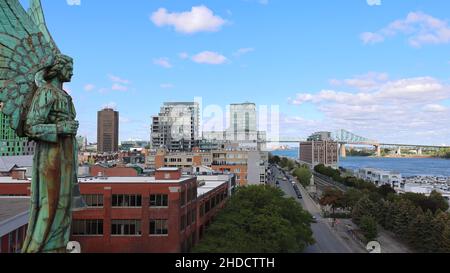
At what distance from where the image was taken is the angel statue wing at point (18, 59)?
10398 millimetres

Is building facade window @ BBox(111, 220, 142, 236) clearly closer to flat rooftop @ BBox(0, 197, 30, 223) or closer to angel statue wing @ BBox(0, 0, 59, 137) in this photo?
flat rooftop @ BBox(0, 197, 30, 223)

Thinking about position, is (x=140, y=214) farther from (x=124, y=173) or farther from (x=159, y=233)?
(x=124, y=173)

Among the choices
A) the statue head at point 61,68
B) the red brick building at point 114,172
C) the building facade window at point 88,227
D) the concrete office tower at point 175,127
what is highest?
the concrete office tower at point 175,127

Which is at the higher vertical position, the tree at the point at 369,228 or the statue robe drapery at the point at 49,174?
the statue robe drapery at the point at 49,174

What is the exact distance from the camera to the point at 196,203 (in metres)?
39.1

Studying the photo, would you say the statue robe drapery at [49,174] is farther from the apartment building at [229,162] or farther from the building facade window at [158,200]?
the apartment building at [229,162]

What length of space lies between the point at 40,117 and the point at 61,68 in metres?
1.41

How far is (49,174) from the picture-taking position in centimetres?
1045

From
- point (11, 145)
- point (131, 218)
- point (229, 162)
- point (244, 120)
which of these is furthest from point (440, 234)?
point (244, 120)

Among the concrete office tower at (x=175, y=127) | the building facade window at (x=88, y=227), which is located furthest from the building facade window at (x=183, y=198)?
the concrete office tower at (x=175, y=127)
